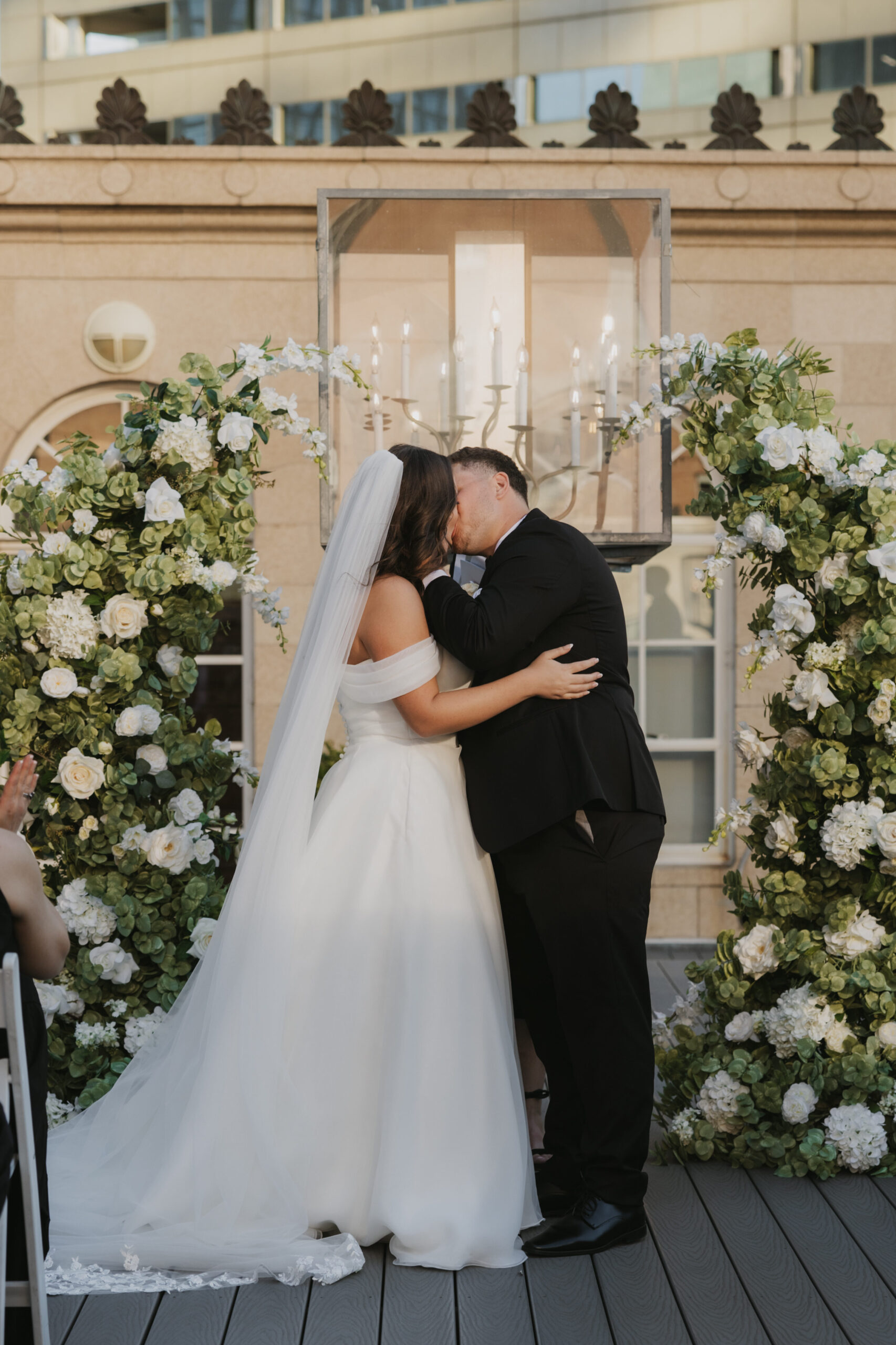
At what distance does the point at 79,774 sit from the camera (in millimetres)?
3305

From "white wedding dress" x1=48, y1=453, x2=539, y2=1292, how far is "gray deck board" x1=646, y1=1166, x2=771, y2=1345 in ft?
1.14

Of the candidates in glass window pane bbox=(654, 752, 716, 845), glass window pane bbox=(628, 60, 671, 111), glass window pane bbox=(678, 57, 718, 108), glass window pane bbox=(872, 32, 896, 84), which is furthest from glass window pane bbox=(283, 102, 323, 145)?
glass window pane bbox=(654, 752, 716, 845)

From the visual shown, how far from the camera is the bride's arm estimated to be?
286cm

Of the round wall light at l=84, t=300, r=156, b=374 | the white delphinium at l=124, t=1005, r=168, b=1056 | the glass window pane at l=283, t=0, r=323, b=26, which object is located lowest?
the white delphinium at l=124, t=1005, r=168, b=1056

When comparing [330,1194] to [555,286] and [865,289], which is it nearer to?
[555,286]

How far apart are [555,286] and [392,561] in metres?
1.37

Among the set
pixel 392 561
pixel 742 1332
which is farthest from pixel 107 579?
pixel 742 1332

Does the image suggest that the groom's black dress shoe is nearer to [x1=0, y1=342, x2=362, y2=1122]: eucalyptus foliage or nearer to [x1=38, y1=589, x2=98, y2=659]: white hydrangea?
[x1=0, y1=342, x2=362, y2=1122]: eucalyptus foliage

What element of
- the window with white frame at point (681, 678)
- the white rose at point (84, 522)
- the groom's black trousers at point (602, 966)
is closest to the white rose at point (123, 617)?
the white rose at point (84, 522)

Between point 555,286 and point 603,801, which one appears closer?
point 603,801

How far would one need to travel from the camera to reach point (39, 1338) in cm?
199

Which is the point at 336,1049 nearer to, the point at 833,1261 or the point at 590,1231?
the point at 590,1231

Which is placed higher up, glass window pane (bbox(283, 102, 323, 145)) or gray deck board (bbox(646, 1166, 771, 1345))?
glass window pane (bbox(283, 102, 323, 145))

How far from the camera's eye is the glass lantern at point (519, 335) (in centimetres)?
368
